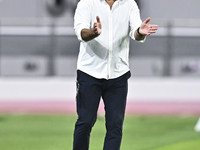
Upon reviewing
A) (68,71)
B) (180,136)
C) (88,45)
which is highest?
(88,45)

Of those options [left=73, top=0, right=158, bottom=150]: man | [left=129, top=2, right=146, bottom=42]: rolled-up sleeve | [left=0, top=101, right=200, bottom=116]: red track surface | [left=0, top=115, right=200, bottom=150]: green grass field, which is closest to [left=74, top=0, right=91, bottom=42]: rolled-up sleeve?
[left=73, top=0, right=158, bottom=150]: man

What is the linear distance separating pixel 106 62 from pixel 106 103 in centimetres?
38

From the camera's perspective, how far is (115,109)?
3.59m

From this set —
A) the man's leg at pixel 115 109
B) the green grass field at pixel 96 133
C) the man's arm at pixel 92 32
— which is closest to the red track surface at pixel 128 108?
the green grass field at pixel 96 133

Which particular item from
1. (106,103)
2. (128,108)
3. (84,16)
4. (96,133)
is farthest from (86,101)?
(128,108)

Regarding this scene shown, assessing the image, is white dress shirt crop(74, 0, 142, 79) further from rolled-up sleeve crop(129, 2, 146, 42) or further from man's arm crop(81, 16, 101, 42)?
man's arm crop(81, 16, 101, 42)

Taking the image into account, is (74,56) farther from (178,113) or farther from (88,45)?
(88,45)

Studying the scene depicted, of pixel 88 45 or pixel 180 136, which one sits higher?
pixel 88 45

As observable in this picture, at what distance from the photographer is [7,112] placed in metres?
6.86

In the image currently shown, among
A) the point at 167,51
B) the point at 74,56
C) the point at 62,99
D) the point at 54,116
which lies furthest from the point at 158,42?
the point at 54,116

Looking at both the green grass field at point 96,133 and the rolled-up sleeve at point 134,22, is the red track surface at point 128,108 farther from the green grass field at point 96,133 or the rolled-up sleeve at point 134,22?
the rolled-up sleeve at point 134,22

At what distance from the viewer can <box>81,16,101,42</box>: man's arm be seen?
3166mm

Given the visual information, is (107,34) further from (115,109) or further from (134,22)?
(115,109)

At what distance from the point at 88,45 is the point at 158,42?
4781mm
